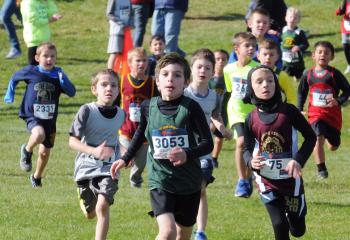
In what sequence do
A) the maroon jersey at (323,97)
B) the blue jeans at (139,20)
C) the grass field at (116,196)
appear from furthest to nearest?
the blue jeans at (139,20) → the maroon jersey at (323,97) → the grass field at (116,196)

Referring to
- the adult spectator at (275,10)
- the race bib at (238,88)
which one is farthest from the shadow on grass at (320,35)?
the race bib at (238,88)

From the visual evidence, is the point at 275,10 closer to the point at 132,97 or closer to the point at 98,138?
the point at 132,97

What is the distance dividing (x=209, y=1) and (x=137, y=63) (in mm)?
16356

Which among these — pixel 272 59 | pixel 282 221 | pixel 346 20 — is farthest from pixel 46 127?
pixel 346 20

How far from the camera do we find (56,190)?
1288 cm

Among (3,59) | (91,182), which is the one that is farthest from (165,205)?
(3,59)

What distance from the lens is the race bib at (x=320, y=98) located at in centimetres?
1406

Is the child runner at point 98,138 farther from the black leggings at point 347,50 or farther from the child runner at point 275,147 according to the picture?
the black leggings at point 347,50

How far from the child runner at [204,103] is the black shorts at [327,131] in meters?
3.95

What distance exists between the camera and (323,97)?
14.1 metres

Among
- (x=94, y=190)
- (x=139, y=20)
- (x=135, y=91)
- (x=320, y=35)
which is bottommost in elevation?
(x=94, y=190)

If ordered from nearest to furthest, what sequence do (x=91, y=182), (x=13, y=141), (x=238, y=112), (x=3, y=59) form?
(x=91, y=182) < (x=238, y=112) < (x=13, y=141) < (x=3, y=59)

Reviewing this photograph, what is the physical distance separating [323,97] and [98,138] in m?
5.39

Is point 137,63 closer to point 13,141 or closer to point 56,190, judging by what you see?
point 56,190
